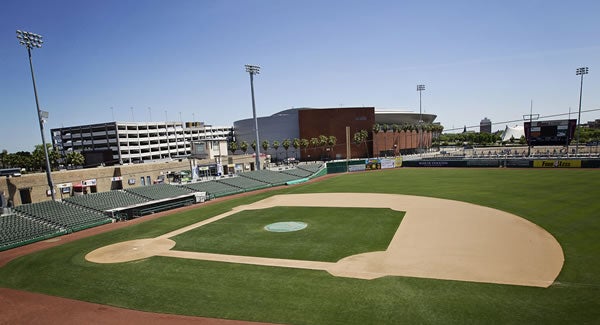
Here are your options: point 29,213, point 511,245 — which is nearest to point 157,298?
point 511,245

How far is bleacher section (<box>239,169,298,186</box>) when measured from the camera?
5300cm

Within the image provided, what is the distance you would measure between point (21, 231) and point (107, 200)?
9.25m

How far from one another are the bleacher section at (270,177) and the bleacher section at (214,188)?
6.90m

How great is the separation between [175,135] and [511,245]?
396ft

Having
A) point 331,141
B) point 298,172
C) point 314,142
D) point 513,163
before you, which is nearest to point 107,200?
point 298,172

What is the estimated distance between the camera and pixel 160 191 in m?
39.8

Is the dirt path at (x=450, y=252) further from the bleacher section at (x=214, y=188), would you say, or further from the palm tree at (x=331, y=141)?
the palm tree at (x=331, y=141)

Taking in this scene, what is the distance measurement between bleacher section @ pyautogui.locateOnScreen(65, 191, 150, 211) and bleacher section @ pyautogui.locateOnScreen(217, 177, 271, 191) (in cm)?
1391

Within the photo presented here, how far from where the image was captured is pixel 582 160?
1978 inches

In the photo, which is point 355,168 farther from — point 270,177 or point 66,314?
point 66,314

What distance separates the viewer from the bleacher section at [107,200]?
32719mm

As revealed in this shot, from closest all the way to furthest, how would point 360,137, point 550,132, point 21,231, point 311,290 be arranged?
point 311,290
point 21,231
point 550,132
point 360,137

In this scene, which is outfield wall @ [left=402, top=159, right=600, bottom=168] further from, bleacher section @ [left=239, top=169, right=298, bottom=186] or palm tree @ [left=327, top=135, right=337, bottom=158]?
bleacher section @ [left=239, top=169, right=298, bottom=186]

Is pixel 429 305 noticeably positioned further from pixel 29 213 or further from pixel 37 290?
pixel 29 213
